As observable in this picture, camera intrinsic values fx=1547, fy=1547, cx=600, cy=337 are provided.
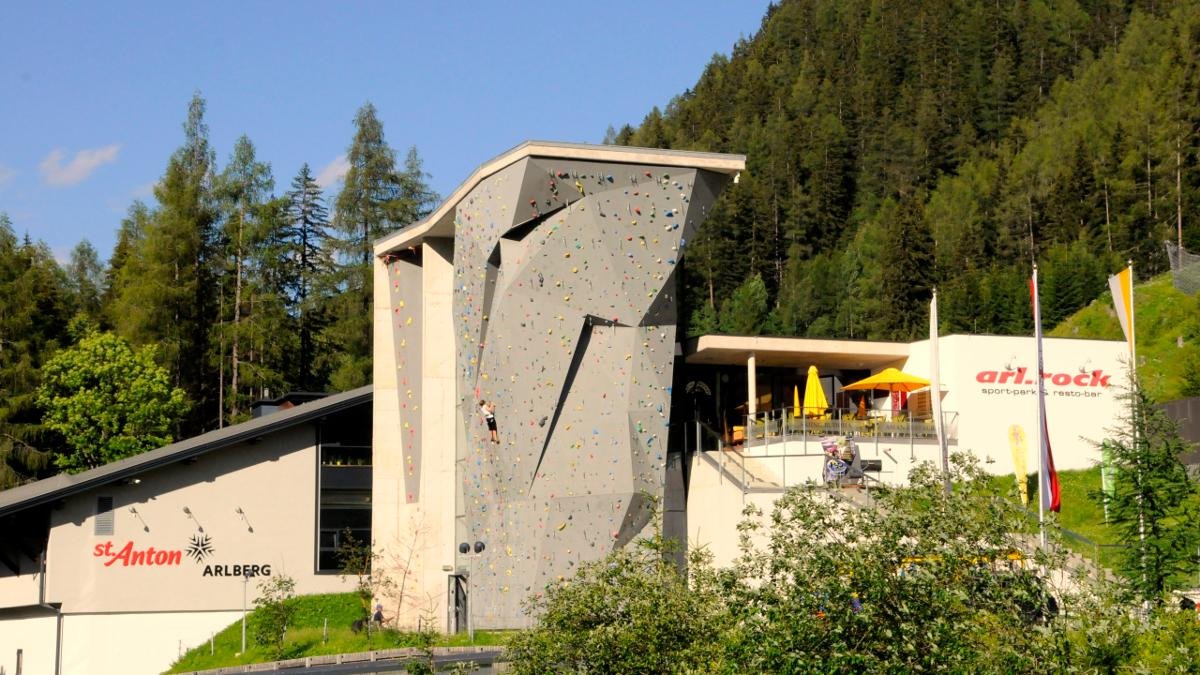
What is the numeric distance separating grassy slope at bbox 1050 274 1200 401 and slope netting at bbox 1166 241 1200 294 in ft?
1.17

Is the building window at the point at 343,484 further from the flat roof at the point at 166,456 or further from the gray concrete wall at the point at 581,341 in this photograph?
the gray concrete wall at the point at 581,341

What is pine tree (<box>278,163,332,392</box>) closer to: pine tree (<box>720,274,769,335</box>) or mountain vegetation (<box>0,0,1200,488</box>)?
mountain vegetation (<box>0,0,1200,488</box>)

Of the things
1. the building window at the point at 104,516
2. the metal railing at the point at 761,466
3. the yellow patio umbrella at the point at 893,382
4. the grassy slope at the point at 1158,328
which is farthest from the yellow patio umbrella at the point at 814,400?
the building window at the point at 104,516

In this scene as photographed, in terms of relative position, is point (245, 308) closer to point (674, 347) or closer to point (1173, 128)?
point (674, 347)

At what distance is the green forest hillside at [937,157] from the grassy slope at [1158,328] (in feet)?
25.3

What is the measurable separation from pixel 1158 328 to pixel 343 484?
26.3m

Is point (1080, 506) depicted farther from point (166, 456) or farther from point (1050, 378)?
point (166, 456)

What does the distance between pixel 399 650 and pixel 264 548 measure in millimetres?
9304

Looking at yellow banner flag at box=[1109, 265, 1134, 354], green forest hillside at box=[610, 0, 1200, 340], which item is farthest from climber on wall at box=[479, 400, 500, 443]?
green forest hillside at box=[610, 0, 1200, 340]

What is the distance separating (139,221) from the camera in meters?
67.1

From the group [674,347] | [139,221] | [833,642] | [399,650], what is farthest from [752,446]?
[139,221]

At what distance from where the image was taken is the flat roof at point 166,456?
4194cm

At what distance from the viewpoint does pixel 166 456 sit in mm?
43750

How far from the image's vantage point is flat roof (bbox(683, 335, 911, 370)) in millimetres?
41000
